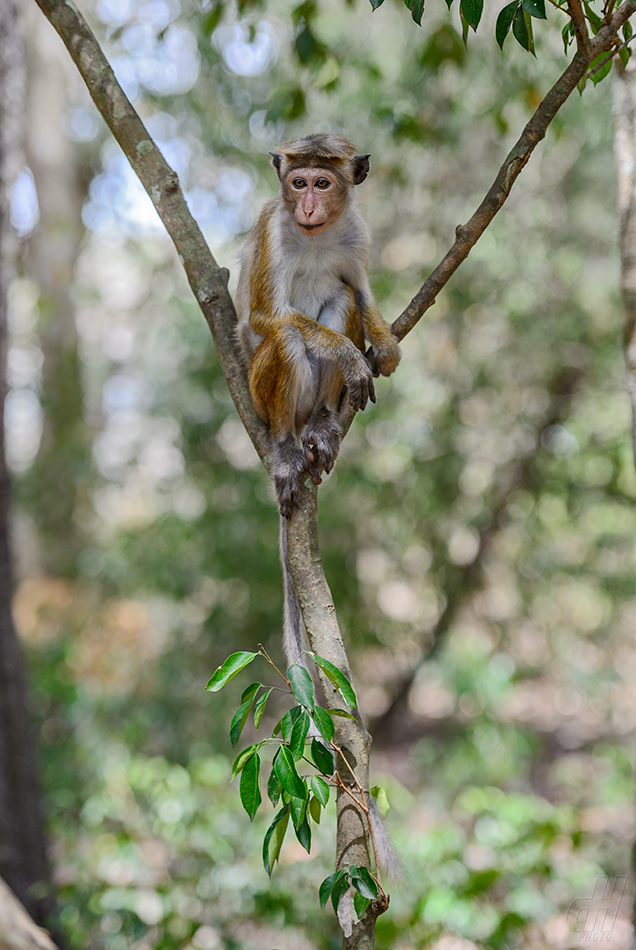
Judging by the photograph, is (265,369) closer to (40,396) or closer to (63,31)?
(63,31)

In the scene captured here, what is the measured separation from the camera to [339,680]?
186 cm

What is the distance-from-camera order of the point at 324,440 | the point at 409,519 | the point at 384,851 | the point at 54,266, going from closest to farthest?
the point at 384,851 < the point at 324,440 < the point at 409,519 < the point at 54,266

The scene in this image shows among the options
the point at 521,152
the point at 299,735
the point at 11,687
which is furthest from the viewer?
the point at 11,687

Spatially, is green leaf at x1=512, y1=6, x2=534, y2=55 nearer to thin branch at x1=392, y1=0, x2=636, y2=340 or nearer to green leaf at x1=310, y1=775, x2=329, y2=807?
thin branch at x1=392, y1=0, x2=636, y2=340

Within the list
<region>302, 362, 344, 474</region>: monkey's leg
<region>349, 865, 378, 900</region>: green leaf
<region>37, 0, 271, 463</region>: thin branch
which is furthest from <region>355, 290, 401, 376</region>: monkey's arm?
<region>349, 865, 378, 900</region>: green leaf

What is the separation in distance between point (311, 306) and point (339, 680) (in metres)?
2.18

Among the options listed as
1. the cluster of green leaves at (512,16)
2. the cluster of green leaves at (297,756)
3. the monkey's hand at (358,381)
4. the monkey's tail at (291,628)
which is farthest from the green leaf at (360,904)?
the cluster of green leaves at (512,16)

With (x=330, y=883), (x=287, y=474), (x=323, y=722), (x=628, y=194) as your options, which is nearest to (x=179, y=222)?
(x=287, y=474)

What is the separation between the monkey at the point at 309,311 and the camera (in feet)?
9.86

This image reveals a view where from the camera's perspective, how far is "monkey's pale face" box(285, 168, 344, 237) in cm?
323

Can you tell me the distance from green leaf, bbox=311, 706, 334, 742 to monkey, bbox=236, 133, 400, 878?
3.17 ft

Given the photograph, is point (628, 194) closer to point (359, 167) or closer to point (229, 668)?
point (359, 167)

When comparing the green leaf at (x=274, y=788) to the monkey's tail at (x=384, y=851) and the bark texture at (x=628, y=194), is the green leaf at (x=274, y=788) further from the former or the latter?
the bark texture at (x=628, y=194)

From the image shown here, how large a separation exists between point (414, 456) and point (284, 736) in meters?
5.57
